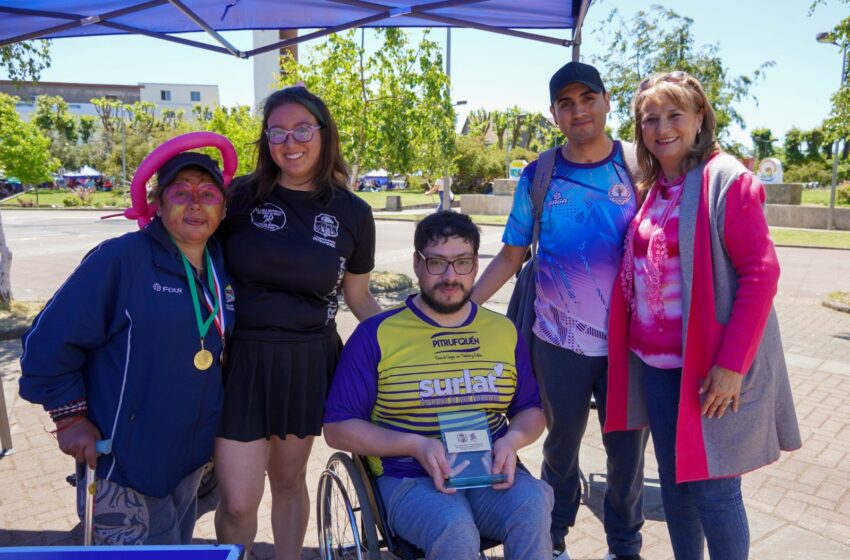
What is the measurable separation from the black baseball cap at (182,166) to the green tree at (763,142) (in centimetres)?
8033

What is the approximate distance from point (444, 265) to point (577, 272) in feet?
1.96

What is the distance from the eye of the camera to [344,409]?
2307 millimetres

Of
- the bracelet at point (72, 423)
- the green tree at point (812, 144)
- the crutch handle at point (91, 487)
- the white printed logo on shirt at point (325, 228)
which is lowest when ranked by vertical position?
the crutch handle at point (91, 487)

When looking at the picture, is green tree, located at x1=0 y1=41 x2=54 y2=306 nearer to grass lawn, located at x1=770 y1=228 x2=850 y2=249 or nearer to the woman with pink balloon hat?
the woman with pink balloon hat

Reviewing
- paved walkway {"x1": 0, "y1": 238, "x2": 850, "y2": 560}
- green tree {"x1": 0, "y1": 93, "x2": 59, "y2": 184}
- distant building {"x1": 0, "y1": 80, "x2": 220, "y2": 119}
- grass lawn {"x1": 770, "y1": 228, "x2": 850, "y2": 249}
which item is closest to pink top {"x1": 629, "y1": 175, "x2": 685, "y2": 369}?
paved walkway {"x1": 0, "y1": 238, "x2": 850, "y2": 560}

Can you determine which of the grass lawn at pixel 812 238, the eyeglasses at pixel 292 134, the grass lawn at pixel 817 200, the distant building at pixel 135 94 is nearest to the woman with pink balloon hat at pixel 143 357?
the eyeglasses at pixel 292 134

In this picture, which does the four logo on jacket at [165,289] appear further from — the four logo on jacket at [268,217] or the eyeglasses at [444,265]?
the eyeglasses at [444,265]

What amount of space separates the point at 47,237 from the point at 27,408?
14763mm

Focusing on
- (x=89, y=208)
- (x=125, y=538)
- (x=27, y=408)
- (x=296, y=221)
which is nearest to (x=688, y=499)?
(x=296, y=221)

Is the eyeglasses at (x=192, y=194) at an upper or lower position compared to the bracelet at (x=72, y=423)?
upper

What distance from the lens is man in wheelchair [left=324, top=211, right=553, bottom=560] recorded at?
2.14m

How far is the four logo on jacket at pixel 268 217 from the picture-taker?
2.38m

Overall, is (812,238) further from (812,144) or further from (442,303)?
(812,144)

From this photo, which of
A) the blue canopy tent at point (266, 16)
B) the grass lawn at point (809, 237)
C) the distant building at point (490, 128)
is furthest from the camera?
the distant building at point (490, 128)
